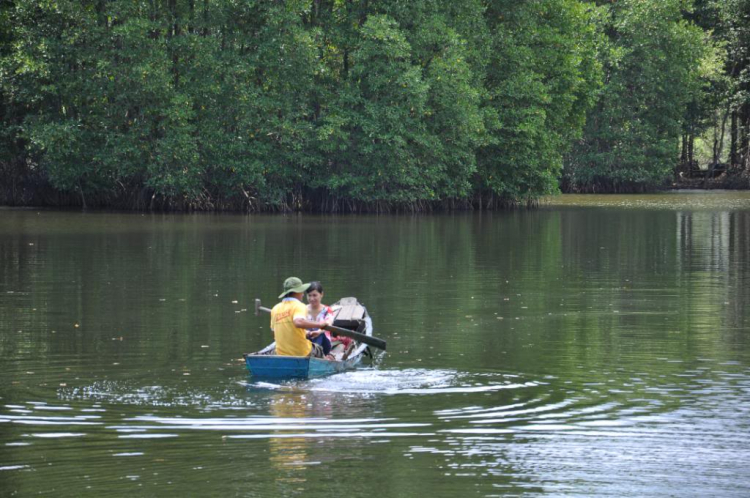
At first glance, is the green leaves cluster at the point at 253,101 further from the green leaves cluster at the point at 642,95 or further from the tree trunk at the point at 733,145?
the tree trunk at the point at 733,145

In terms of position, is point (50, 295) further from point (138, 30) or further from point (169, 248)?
point (138, 30)

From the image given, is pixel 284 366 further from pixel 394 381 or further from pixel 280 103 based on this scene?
pixel 280 103

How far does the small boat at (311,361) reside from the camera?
44.8 ft

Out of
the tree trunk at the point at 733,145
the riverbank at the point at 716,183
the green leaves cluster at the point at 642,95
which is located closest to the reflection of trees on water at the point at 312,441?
the green leaves cluster at the point at 642,95

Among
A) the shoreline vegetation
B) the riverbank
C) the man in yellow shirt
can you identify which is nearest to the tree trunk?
the riverbank

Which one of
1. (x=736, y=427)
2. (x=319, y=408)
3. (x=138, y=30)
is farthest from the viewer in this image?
(x=138, y=30)

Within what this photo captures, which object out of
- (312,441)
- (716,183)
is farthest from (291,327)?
(716,183)

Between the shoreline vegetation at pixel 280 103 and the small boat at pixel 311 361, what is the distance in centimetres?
3469

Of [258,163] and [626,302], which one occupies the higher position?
[258,163]

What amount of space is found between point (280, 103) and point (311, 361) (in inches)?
1551

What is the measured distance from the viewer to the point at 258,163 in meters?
51.7

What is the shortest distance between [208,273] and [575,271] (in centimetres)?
795

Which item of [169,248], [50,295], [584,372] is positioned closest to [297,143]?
[169,248]

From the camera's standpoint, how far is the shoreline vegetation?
51031 mm
